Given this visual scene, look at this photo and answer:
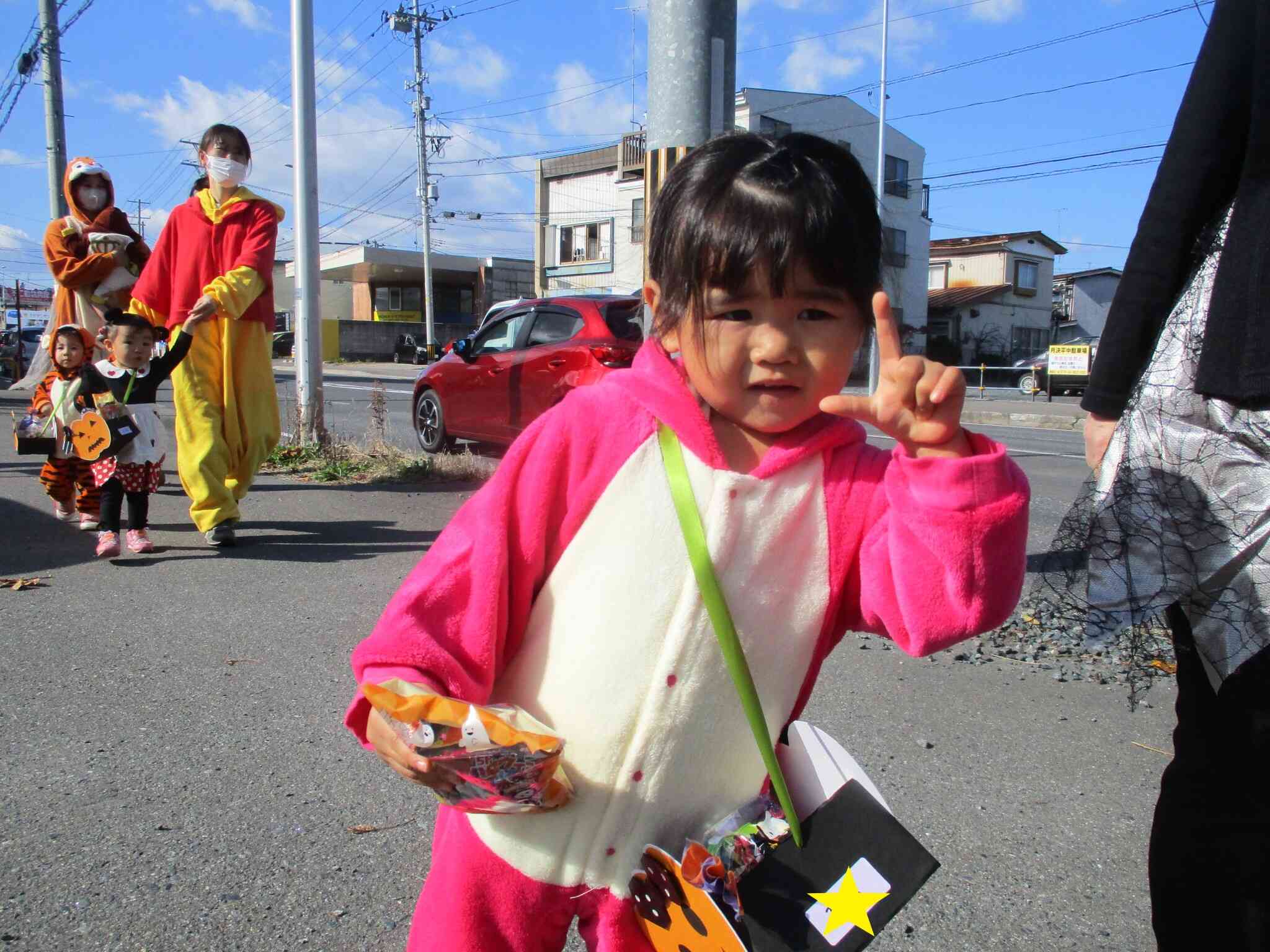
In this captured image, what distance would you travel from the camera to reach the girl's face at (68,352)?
17.9ft

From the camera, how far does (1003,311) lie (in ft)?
149

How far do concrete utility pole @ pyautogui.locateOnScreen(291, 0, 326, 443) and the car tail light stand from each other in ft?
7.79

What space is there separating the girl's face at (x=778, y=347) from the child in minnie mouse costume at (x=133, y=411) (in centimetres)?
435

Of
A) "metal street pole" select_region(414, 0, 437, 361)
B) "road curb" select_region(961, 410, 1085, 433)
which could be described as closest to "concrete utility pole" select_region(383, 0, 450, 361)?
"metal street pole" select_region(414, 0, 437, 361)

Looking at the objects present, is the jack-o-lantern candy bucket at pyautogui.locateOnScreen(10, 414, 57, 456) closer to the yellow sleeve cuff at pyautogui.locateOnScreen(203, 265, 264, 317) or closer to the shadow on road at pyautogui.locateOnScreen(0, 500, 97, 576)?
the shadow on road at pyautogui.locateOnScreen(0, 500, 97, 576)

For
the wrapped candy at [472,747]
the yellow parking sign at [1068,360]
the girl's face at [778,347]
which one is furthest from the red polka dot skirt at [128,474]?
the yellow parking sign at [1068,360]

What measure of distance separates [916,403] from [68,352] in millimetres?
5546

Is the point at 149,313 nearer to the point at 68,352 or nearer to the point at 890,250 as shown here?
the point at 68,352

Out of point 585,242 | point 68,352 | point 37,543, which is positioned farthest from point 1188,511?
point 585,242

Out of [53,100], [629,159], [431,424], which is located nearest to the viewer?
[431,424]

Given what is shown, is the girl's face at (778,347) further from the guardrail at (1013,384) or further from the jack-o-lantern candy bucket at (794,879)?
the guardrail at (1013,384)

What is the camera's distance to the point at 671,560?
127 centimetres

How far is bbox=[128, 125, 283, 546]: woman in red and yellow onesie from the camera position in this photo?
5.00 m

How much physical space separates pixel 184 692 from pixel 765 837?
8.54 ft
